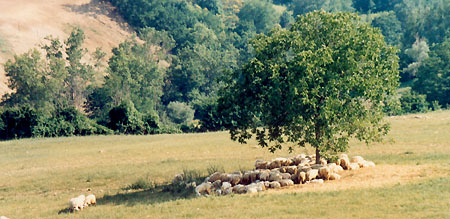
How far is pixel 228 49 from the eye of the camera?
198875 mm

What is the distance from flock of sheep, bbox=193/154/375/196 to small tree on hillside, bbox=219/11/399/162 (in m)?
1.17

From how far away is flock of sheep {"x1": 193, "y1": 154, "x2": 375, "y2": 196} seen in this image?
111ft

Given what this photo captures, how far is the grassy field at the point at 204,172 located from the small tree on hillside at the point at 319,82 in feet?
10.3

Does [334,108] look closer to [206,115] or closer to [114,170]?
[114,170]

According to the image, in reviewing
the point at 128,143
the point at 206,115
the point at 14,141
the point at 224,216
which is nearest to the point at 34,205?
the point at 224,216

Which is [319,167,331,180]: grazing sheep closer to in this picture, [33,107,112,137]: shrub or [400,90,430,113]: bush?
[33,107,112,137]: shrub

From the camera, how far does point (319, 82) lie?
113 feet

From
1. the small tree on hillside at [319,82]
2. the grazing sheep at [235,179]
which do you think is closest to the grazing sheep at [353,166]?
the small tree on hillside at [319,82]

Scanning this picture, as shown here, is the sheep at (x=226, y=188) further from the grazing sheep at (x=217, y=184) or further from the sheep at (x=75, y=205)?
the sheep at (x=75, y=205)

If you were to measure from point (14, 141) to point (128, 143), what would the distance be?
56.8ft

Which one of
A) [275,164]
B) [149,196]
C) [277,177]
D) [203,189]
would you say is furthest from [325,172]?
[149,196]

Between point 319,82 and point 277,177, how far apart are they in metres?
6.14

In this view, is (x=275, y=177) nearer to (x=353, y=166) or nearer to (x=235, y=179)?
(x=235, y=179)

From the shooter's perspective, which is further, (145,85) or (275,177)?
(145,85)
